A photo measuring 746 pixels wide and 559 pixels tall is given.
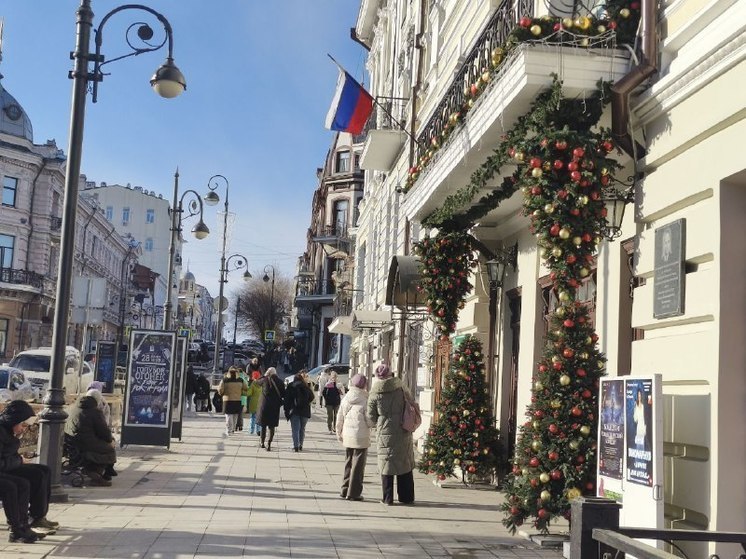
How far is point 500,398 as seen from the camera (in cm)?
1441

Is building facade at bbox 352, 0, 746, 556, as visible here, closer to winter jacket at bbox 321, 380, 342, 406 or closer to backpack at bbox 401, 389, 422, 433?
backpack at bbox 401, 389, 422, 433

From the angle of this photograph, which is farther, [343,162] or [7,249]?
[343,162]

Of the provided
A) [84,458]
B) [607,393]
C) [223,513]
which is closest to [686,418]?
[607,393]

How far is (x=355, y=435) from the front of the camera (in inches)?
482

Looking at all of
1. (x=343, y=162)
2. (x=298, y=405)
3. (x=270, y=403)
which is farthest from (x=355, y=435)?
(x=343, y=162)

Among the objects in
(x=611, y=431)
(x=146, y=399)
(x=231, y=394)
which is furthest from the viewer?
(x=231, y=394)

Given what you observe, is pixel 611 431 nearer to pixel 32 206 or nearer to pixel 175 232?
pixel 175 232

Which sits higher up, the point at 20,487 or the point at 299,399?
the point at 299,399

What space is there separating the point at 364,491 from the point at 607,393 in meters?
5.99

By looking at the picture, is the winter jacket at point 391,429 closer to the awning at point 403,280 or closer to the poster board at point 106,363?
the awning at point 403,280

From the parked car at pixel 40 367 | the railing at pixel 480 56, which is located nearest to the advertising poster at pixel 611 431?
the railing at pixel 480 56

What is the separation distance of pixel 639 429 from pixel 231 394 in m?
15.6

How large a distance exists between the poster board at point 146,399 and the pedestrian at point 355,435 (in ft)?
19.1

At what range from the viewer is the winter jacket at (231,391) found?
21.4 meters
